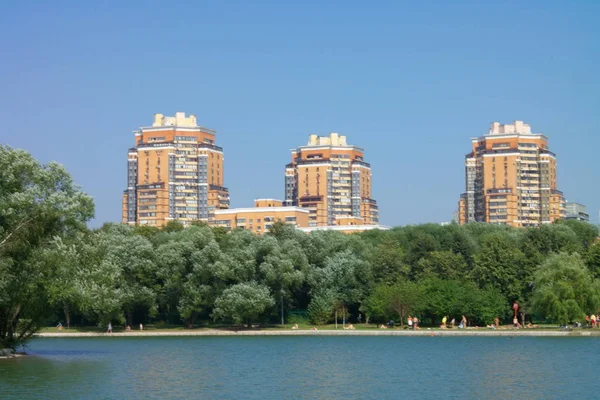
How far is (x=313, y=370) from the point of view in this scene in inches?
1847

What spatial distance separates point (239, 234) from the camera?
84.6 metres

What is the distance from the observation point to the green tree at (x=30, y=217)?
4466cm

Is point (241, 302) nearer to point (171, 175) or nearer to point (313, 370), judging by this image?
point (313, 370)

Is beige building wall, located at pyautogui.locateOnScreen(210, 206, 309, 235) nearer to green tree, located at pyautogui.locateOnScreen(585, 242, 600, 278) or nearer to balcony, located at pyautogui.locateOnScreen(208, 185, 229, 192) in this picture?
balcony, located at pyautogui.locateOnScreen(208, 185, 229, 192)

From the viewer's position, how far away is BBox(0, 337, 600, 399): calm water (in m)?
37.8

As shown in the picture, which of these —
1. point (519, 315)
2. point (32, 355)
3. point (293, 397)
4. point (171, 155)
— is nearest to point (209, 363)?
point (32, 355)

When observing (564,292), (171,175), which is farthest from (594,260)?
(171,175)

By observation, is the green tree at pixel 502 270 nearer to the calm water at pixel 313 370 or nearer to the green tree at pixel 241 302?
the calm water at pixel 313 370

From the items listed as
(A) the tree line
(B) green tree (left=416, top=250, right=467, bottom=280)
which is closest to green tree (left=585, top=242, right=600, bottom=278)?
(A) the tree line

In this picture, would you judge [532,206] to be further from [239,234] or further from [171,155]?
[239,234]

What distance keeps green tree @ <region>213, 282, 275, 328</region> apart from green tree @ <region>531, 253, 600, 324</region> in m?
21.0

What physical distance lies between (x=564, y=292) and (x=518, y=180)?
379 ft

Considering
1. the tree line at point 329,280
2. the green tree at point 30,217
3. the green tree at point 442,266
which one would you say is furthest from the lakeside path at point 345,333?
the green tree at point 30,217

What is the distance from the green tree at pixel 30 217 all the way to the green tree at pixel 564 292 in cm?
3752
